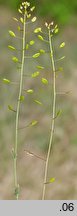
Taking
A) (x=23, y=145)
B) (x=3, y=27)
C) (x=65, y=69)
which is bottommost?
(x=23, y=145)

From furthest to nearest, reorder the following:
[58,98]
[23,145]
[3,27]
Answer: [3,27] < [58,98] < [23,145]

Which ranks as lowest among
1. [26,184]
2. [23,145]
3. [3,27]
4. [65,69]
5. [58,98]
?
[26,184]

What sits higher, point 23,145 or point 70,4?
point 70,4

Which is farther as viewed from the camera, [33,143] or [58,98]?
[58,98]

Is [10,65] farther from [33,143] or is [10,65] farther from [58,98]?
[33,143]

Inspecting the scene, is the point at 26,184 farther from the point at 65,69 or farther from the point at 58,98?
the point at 65,69

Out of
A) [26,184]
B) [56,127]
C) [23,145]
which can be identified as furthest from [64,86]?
[26,184]

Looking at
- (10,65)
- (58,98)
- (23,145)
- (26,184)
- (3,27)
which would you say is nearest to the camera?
(26,184)

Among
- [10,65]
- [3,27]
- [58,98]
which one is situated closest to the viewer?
[58,98]

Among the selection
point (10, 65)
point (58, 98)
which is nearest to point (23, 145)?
point (58, 98)
